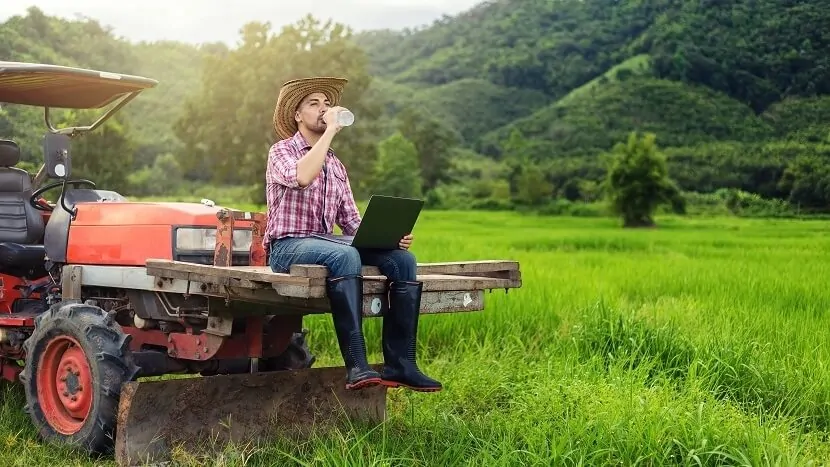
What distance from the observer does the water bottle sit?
4238 mm

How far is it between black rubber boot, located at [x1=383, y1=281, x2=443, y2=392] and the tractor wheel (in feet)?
4.17

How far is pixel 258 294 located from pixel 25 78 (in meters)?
2.44

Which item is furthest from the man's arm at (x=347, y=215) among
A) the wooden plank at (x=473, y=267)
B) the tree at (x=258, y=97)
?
the tree at (x=258, y=97)

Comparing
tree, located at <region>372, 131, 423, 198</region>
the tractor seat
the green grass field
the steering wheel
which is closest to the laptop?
the green grass field

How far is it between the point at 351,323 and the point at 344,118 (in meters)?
0.93

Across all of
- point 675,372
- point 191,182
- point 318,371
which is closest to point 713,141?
point 675,372

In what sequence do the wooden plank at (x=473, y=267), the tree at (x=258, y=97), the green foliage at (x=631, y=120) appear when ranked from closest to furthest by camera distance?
the wooden plank at (x=473, y=267), the green foliage at (x=631, y=120), the tree at (x=258, y=97)

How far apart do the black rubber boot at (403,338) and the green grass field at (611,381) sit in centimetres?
30

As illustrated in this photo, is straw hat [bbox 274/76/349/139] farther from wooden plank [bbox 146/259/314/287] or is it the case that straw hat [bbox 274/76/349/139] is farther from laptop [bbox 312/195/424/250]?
wooden plank [bbox 146/259/314/287]

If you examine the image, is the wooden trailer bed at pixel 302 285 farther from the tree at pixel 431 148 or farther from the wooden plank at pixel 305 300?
the tree at pixel 431 148

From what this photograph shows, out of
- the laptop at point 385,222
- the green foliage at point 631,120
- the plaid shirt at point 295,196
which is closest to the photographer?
the laptop at point 385,222

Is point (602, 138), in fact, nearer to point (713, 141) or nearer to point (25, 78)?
point (713, 141)

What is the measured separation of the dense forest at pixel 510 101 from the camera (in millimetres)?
12883

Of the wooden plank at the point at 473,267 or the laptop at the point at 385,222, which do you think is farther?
the wooden plank at the point at 473,267
